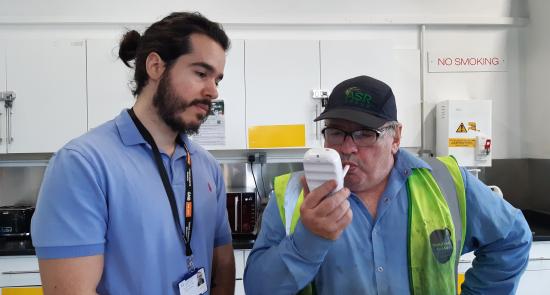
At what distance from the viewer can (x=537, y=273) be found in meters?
2.13

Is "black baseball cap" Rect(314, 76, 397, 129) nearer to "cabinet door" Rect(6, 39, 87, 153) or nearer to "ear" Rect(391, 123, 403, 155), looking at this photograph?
"ear" Rect(391, 123, 403, 155)

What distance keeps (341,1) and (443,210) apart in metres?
2.18

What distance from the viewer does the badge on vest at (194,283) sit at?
0.95 m

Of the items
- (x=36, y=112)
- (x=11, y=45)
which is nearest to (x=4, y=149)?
(x=36, y=112)

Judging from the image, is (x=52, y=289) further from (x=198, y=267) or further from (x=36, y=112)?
(x=36, y=112)

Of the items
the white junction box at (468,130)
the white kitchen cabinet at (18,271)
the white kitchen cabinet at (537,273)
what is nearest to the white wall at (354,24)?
the white junction box at (468,130)

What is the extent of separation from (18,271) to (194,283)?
1568mm

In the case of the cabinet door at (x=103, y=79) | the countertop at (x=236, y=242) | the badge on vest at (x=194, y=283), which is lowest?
the countertop at (x=236, y=242)

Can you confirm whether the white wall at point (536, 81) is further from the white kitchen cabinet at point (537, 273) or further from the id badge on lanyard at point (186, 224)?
the id badge on lanyard at point (186, 224)

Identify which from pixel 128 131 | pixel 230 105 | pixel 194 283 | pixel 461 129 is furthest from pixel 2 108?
pixel 461 129

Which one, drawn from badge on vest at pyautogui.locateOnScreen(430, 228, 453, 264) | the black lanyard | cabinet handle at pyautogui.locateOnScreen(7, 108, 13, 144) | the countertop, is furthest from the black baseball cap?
cabinet handle at pyautogui.locateOnScreen(7, 108, 13, 144)

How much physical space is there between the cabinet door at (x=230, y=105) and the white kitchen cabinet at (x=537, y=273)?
5.63 ft

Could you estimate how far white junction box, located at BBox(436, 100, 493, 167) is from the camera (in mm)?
2424

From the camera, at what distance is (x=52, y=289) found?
81 centimetres
